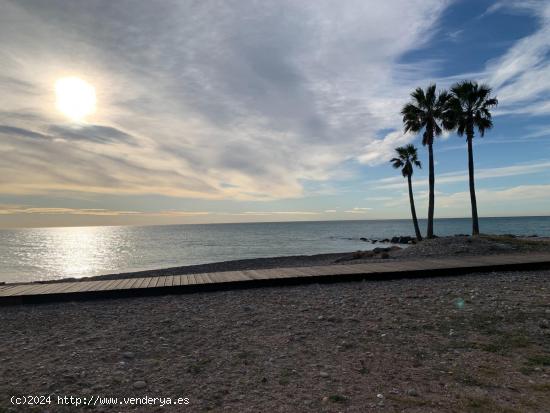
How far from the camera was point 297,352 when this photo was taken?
6.07 meters

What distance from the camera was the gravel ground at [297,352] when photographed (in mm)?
4469

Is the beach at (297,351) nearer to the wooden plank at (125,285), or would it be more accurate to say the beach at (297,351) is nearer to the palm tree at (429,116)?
the wooden plank at (125,285)

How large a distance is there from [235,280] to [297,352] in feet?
20.7

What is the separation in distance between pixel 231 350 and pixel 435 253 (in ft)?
53.3

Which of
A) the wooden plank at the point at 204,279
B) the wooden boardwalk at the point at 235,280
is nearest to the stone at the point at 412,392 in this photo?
the wooden boardwalk at the point at 235,280

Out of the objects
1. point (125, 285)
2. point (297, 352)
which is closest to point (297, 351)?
point (297, 352)

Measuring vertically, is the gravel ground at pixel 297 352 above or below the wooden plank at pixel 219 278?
below

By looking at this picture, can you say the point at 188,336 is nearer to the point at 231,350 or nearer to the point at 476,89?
the point at 231,350

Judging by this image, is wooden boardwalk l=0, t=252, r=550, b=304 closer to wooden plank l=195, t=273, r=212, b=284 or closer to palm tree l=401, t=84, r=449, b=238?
wooden plank l=195, t=273, r=212, b=284

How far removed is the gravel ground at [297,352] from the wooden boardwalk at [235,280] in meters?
0.72

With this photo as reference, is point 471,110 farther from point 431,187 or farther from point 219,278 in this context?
point 219,278

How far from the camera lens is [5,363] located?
19.1 ft

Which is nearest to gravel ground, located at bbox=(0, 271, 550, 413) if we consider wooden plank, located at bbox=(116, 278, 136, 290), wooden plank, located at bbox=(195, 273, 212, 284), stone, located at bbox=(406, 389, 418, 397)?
stone, located at bbox=(406, 389, 418, 397)

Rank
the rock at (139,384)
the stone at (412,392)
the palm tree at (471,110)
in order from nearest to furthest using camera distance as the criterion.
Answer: the stone at (412,392) < the rock at (139,384) < the palm tree at (471,110)
